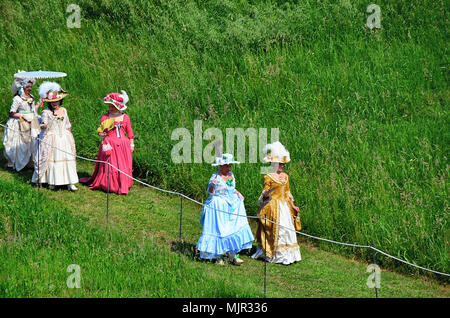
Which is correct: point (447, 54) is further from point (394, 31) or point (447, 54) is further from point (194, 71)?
point (194, 71)

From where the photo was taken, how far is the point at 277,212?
9859mm

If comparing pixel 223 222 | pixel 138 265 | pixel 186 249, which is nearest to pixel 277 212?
pixel 223 222

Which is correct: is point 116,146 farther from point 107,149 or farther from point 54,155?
point 54,155

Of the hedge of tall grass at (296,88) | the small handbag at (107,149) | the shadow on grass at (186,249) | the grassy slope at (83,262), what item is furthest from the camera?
the small handbag at (107,149)

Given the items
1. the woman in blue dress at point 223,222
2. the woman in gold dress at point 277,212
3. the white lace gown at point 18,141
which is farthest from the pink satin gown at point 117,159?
the woman in gold dress at point 277,212

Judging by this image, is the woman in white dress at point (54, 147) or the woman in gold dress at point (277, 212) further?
the woman in white dress at point (54, 147)

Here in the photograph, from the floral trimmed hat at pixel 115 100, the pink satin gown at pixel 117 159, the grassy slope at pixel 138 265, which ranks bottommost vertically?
the grassy slope at pixel 138 265

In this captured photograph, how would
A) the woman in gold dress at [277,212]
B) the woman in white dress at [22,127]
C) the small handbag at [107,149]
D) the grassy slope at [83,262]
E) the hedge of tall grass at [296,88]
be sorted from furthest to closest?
the woman in white dress at [22,127], the small handbag at [107,149], the hedge of tall grass at [296,88], the woman in gold dress at [277,212], the grassy slope at [83,262]

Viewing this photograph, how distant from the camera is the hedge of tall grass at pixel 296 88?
10.7 meters

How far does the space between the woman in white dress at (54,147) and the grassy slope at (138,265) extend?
34 cm

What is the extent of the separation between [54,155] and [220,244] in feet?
11.6

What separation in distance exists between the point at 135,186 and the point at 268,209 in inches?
131

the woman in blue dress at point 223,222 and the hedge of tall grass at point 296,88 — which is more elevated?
the hedge of tall grass at point 296,88

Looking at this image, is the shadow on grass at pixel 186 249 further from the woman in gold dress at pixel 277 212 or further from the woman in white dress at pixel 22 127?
the woman in white dress at pixel 22 127
